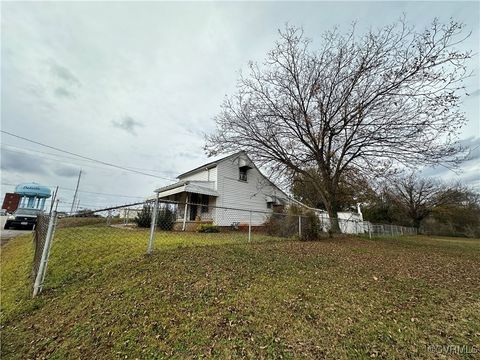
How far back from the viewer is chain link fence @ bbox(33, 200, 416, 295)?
5547mm

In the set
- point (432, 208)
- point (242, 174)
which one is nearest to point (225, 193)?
point (242, 174)

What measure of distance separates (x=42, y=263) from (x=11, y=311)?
2.67ft

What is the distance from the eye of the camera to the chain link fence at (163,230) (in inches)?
218

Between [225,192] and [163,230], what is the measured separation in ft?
18.4

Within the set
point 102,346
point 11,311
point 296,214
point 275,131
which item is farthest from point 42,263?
point 275,131

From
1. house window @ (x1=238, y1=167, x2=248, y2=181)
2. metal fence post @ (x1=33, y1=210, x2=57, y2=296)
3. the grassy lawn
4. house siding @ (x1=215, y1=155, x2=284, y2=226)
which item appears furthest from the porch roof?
metal fence post @ (x1=33, y1=210, x2=57, y2=296)

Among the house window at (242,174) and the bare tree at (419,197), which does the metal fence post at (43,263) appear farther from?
the bare tree at (419,197)

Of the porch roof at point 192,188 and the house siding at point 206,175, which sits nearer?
the porch roof at point 192,188

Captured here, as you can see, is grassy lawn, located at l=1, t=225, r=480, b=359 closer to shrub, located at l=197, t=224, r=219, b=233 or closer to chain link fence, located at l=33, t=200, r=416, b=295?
chain link fence, located at l=33, t=200, r=416, b=295

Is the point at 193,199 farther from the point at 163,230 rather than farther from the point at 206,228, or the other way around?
the point at 163,230

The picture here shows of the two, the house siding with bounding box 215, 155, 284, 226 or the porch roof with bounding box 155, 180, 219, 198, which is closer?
the porch roof with bounding box 155, 180, 219, 198

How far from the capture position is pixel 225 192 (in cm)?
1700

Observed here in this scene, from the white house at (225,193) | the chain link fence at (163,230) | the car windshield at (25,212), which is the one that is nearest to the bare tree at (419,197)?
the chain link fence at (163,230)

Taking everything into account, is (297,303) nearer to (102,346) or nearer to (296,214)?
(102,346)
